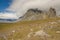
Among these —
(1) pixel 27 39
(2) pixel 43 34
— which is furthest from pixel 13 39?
(2) pixel 43 34

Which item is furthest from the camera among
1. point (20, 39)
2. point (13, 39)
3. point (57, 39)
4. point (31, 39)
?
point (13, 39)

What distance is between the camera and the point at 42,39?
2808 inches

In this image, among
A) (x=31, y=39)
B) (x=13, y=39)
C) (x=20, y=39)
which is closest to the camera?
(x=31, y=39)

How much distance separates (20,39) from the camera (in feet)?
256

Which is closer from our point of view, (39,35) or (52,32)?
(39,35)

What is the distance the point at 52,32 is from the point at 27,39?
49.4 feet

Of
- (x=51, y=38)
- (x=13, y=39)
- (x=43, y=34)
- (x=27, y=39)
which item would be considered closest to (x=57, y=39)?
(x=51, y=38)

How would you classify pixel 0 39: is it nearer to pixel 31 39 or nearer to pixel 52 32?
pixel 31 39

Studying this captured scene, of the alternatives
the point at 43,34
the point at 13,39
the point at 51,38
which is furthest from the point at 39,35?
the point at 13,39

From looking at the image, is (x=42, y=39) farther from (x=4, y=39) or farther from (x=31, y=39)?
(x=4, y=39)

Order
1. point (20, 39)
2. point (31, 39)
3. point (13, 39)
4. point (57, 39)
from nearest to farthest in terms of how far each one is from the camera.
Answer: point (57, 39) → point (31, 39) → point (20, 39) → point (13, 39)

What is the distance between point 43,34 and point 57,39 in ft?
31.6

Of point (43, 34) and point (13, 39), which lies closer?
point (43, 34)

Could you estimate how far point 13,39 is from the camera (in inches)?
3285
